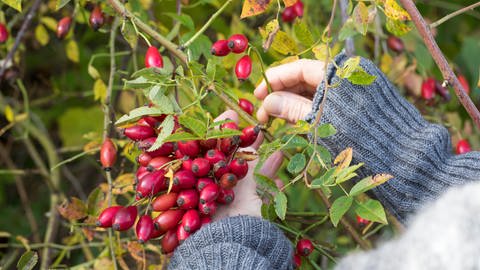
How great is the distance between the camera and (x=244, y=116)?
3.91 feet

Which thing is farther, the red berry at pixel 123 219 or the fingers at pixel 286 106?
the fingers at pixel 286 106

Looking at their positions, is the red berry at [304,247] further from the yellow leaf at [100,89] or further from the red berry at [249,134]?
the yellow leaf at [100,89]

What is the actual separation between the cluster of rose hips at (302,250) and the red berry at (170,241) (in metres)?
0.20

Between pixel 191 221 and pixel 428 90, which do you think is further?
pixel 428 90

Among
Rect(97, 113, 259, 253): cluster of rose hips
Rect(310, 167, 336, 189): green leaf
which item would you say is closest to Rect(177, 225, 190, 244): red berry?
Rect(97, 113, 259, 253): cluster of rose hips

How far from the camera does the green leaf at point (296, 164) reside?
1.06 metres

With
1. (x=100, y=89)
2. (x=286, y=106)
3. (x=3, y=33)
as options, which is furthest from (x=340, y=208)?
(x=3, y=33)

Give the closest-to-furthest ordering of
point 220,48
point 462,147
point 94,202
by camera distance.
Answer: point 220,48, point 94,202, point 462,147

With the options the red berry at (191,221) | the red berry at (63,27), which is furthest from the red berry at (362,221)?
the red berry at (63,27)

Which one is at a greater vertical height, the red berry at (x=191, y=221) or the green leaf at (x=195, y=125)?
the green leaf at (x=195, y=125)

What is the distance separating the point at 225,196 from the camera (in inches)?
44.4

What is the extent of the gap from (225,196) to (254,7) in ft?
0.91

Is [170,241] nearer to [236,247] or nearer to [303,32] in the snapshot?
[236,247]

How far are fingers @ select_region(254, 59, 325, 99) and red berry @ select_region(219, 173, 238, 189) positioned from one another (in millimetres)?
235
